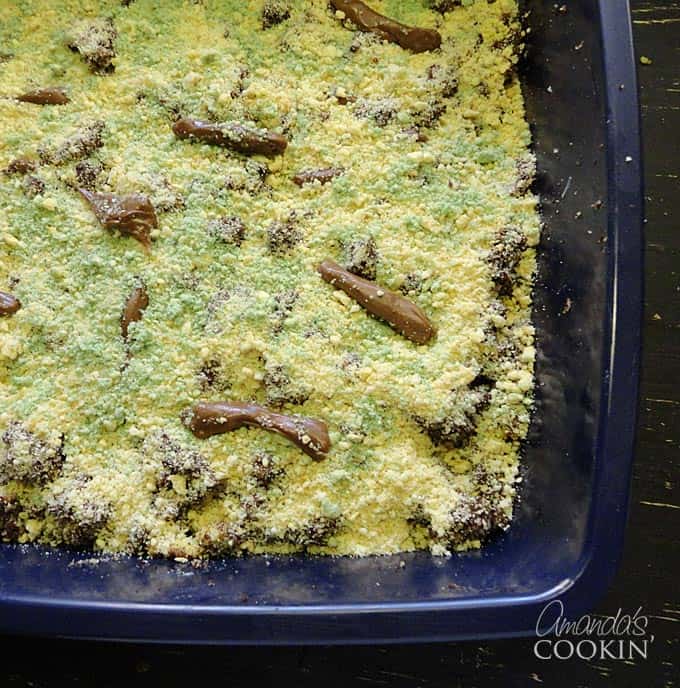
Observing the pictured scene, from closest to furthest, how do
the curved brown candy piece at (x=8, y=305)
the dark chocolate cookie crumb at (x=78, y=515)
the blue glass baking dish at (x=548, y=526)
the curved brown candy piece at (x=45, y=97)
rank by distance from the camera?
1. the blue glass baking dish at (x=548, y=526)
2. the dark chocolate cookie crumb at (x=78, y=515)
3. the curved brown candy piece at (x=8, y=305)
4. the curved brown candy piece at (x=45, y=97)

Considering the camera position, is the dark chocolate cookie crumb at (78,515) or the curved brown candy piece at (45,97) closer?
the dark chocolate cookie crumb at (78,515)

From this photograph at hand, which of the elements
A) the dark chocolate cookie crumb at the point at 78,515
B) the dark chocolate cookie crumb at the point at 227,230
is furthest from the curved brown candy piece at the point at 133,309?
the dark chocolate cookie crumb at the point at 78,515

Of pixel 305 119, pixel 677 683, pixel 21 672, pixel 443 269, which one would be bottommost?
pixel 21 672

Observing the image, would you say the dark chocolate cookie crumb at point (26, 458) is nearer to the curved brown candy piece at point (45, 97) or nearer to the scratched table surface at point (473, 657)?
the scratched table surface at point (473, 657)

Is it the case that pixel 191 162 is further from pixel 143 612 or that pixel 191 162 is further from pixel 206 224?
pixel 143 612

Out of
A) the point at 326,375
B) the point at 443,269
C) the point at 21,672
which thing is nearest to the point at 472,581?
the point at 326,375

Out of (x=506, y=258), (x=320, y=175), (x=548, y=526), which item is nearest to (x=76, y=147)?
(x=320, y=175)

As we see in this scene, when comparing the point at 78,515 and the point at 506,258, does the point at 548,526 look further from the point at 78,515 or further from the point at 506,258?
the point at 78,515

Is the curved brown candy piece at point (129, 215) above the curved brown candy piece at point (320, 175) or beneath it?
beneath
